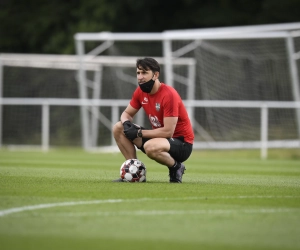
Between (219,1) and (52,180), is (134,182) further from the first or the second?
(219,1)

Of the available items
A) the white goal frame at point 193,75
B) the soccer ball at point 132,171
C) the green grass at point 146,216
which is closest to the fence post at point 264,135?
the white goal frame at point 193,75

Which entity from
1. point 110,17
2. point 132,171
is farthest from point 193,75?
point 132,171

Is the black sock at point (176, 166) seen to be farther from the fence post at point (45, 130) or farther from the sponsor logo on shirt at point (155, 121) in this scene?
the fence post at point (45, 130)

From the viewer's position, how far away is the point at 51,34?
119 feet

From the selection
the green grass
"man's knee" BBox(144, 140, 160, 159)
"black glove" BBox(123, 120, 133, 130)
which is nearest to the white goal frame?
"black glove" BBox(123, 120, 133, 130)

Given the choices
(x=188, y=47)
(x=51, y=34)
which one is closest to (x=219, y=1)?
(x=51, y=34)

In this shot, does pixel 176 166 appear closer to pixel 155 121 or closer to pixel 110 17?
pixel 155 121

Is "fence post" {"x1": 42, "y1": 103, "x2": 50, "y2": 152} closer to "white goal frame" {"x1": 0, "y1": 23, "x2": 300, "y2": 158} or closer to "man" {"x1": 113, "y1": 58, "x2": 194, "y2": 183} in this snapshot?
"white goal frame" {"x1": 0, "y1": 23, "x2": 300, "y2": 158}

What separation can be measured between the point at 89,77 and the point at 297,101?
1042 cm

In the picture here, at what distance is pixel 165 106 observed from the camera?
902 cm

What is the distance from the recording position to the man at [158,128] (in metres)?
9.00

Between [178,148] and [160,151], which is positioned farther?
[178,148]

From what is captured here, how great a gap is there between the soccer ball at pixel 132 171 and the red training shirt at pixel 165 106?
54 cm

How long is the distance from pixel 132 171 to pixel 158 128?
578 mm
